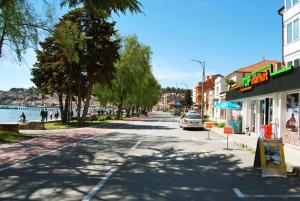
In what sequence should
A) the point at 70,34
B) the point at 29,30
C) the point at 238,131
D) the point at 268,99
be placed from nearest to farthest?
1. the point at 29,30
2. the point at 70,34
3. the point at 268,99
4. the point at 238,131

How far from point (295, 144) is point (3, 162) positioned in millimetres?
13491

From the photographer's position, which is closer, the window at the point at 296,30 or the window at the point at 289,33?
the window at the point at 296,30

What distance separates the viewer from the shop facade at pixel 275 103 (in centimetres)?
2238

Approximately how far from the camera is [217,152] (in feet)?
64.0

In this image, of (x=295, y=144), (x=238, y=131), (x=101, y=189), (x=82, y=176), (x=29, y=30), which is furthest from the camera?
(x=238, y=131)

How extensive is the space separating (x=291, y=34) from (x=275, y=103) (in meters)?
5.23

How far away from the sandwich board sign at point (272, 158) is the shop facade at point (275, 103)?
851 centimetres

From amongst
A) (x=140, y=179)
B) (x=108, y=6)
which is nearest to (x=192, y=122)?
(x=108, y=6)

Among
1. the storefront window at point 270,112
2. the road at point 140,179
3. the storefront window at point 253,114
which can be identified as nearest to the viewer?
the road at point 140,179

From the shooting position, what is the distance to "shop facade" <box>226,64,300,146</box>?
22.4 m

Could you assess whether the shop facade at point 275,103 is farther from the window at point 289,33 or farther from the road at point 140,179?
the road at point 140,179

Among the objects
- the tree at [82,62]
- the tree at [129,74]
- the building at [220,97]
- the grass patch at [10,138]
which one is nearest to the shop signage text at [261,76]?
the grass patch at [10,138]

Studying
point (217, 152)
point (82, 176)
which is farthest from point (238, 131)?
point (82, 176)

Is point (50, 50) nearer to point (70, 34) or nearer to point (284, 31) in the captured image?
point (70, 34)
